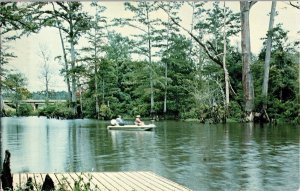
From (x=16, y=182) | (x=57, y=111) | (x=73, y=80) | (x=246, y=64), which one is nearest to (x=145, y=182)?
(x=16, y=182)

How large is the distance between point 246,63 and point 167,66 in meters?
1.32

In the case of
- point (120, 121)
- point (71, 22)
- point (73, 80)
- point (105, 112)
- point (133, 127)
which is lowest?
point (133, 127)

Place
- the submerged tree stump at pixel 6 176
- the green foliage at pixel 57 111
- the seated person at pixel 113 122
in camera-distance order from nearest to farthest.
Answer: the submerged tree stump at pixel 6 176, the green foliage at pixel 57 111, the seated person at pixel 113 122

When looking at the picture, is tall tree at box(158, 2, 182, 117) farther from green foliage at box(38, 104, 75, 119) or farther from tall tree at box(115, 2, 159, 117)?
green foliage at box(38, 104, 75, 119)

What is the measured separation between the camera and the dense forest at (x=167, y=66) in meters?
6.14

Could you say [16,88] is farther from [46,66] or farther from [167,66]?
[167,66]

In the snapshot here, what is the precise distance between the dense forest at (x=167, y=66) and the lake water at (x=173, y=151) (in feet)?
0.77

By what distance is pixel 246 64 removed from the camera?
801cm

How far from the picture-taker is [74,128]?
6820 millimetres

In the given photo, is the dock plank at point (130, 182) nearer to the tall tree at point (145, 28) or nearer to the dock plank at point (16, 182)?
the dock plank at point (16, 182)

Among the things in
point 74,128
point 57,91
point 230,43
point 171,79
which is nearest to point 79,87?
point 57,91

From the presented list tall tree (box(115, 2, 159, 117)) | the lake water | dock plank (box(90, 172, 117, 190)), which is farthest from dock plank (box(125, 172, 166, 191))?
tall tree (box(115, 2, 159, 117))

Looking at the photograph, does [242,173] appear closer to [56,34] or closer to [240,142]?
[240,142]

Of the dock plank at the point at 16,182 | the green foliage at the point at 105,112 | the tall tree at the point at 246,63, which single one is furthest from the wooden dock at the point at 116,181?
the tall tree at the point at 246,63
